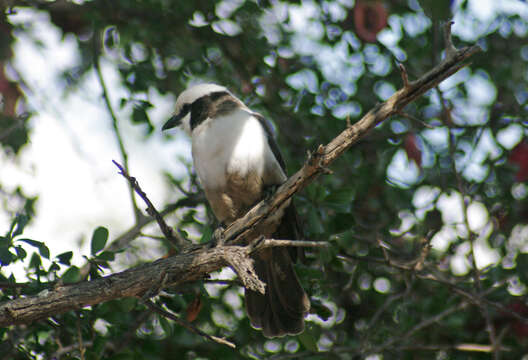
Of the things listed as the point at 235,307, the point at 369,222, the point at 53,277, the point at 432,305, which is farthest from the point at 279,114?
the point at 53,277

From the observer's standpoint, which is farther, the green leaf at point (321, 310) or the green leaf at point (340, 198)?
the green leaf at point (321, 310)

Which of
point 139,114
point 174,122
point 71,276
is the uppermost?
point 174,122

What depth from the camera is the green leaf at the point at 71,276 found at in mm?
2719

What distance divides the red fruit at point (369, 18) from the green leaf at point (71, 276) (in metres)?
2.43

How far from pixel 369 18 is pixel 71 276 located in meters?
2.55

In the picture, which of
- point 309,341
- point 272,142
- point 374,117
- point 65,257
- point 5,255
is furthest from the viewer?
point 272,142

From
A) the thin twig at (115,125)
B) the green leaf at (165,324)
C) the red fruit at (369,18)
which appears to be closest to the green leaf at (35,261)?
the green leaf at (165,324)

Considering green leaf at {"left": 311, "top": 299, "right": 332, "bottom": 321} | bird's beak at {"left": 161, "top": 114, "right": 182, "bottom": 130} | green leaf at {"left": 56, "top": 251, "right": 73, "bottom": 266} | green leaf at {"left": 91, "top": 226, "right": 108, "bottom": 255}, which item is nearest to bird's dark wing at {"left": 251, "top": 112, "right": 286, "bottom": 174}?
bird's beak at {"left": 161, "top": 114, "right": 182, "bottom": 130}

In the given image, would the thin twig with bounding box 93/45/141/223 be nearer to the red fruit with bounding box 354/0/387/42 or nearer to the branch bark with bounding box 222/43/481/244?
the branch bark with bounding box 222/43/481/244

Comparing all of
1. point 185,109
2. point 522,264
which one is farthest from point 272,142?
point 522,264

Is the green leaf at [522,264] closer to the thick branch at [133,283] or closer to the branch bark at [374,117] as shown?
the branch bark at [374,117]

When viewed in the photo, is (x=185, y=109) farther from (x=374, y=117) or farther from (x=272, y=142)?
(x=374, y=117)

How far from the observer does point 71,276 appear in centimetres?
274

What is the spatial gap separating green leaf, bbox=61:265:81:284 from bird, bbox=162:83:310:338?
3.43 ft
